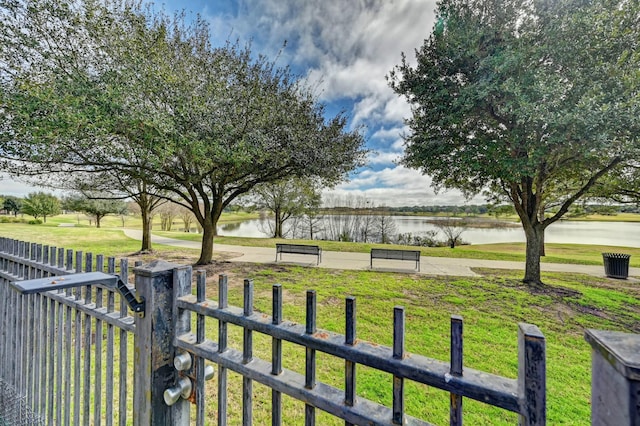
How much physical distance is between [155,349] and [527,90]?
7861 mm

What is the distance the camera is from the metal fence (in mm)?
936

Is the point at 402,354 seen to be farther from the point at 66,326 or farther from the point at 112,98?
the point at 112,98

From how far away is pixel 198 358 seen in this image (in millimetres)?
1554

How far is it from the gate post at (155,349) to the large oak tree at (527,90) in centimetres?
722

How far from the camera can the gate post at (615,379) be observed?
0.61 meters

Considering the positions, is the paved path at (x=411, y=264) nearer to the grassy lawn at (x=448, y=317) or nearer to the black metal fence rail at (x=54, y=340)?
the grassy lawn at (x=448, y=317)

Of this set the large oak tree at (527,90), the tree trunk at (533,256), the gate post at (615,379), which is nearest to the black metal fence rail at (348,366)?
the gate post at (615,379)

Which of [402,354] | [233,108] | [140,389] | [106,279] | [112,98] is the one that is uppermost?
[233,108]

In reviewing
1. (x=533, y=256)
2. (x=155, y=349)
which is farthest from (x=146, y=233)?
(x=533, y=256)

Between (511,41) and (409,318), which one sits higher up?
(511,41)

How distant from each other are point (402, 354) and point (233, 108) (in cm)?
744

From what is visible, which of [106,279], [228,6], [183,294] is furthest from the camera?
[228,6]

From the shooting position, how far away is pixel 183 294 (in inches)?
65.0

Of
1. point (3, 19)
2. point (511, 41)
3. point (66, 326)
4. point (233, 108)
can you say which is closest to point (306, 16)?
point (233, 108)
